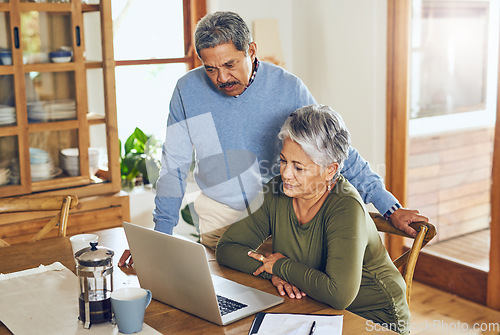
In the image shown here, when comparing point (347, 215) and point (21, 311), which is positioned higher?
point (347, 215)

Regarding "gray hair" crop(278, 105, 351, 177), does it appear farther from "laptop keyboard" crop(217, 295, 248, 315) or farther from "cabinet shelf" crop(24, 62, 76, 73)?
"cabinet shelf" crop(24, 62, 76, 73)

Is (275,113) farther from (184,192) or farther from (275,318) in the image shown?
(275,318)

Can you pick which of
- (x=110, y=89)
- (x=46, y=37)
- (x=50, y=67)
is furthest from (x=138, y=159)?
(x=46, y=37)

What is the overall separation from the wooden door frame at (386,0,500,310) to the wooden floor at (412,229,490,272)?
0.14 feet

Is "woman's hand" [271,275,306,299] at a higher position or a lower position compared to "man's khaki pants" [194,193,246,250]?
lower

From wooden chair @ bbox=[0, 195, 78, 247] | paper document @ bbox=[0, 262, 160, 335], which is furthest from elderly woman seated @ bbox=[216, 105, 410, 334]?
wooden chair @ bbox=[0, 195, 78, 247]

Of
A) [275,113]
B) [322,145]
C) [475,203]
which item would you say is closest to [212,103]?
[275,113]

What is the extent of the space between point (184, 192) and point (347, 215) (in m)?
0.70

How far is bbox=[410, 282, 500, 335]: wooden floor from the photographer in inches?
114

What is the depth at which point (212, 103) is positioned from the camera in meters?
2.07

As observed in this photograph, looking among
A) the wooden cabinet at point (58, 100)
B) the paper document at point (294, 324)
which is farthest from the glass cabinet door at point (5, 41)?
the paper document at point (294, 324)

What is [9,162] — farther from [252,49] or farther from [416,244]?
[416,244]

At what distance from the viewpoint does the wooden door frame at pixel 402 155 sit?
10.6 feet

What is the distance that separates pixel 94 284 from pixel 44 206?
1.01m
